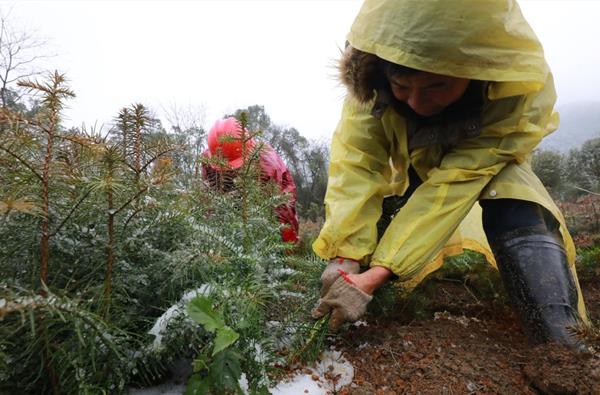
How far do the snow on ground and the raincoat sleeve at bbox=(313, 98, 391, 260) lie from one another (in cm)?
46

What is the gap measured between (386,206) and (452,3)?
1045 millimetres

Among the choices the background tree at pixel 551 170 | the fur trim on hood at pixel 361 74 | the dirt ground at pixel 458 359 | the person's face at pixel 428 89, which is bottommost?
the background tree at pixel 551 170

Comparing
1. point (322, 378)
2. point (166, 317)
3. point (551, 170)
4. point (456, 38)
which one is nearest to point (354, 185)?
point (456, 38)

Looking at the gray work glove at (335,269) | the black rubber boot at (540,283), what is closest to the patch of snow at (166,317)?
the gray work glove at (335,269)

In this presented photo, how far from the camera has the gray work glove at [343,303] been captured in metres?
1.48

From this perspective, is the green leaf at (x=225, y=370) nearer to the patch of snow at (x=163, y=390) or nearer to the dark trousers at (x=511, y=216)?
the patch of snow at (x=163, y=390)

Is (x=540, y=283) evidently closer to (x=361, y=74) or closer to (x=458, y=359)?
(x=458, y=359)

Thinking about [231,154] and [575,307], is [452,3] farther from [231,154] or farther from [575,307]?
[231,154]

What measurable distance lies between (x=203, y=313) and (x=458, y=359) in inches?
39.2

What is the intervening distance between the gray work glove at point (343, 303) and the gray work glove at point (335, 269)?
107 millimetres

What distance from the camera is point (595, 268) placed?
89.5 inches

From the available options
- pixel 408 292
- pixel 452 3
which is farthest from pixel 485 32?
pixel 408 292

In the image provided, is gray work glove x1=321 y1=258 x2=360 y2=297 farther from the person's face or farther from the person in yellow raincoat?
the person's face

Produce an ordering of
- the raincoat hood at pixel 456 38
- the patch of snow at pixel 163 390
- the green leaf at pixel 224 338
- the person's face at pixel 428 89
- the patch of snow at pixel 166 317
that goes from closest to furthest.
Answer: the green leaf at pixel 224 338 → the patch of snow at pixel 166 317 → the patch of snow at pixel 163 390 → the raincoat hood at pixel 456 38 → the person's face at pixel 428 89
